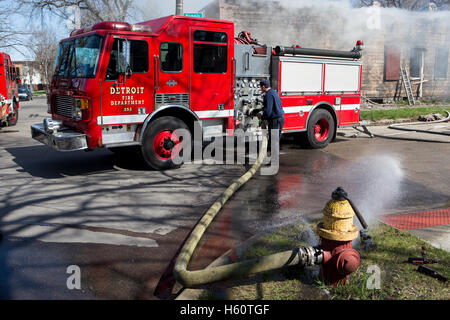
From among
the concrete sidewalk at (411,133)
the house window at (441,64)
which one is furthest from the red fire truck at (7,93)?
the house window at (441,64)

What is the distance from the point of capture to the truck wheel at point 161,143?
7199mm

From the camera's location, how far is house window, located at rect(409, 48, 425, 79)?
72.0 ft

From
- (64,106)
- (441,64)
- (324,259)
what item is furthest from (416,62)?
(324,259)

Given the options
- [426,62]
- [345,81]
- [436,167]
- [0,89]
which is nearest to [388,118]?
[345,81]

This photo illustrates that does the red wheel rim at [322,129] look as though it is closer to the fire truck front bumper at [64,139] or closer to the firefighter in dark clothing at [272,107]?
the firefighter in dark clothing at [272,107]

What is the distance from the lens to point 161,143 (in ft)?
24.1

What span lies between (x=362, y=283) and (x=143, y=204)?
10.3ft

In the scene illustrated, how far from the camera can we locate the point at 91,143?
264 inches

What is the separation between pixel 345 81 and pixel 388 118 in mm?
5342

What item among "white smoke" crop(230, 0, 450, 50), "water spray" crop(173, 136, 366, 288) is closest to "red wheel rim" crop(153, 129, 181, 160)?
"water spray" crop(173, 136, 366, 288)

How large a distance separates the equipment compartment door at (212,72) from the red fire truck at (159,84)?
0.02m

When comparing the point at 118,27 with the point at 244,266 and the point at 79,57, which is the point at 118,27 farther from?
the point at 244,266

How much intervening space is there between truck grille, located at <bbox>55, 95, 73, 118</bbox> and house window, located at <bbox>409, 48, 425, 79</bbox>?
1966 centimetres

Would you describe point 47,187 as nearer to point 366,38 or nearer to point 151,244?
point 151,244
